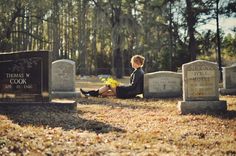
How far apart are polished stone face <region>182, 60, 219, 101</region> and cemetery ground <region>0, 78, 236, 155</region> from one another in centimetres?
57

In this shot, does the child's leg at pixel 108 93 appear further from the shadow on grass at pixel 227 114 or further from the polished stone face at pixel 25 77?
the shadow on grass at pixel 227 114

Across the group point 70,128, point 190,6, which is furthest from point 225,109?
point 190,6

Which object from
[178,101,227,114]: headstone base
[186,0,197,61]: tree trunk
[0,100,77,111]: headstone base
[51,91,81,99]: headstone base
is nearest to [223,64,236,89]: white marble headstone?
[51,91,81,99]: headstone base

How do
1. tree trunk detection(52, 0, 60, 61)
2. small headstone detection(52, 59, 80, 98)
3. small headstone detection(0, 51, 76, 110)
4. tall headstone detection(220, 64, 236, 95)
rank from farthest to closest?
tree trunk detection(52, 0, 60, 61) → tall headstone detection(220, 64, 236, 95) → small headstone detection(52, 59, 80, 98) → small headstone detection(0, 51, 76, 110)

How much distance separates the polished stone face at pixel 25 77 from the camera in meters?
9.89

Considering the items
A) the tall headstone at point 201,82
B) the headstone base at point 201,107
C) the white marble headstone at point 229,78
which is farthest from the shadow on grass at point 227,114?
the white marble headstone at point 229,78

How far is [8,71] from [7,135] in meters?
4.49

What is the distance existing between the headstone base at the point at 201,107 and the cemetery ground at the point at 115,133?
0.20 metres

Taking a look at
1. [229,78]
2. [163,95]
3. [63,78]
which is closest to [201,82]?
[163,95]

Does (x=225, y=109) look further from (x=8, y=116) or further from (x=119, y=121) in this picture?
(x=8, y=116)

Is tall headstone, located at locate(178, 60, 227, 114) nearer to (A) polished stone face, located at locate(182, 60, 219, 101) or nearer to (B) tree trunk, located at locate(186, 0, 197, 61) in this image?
(A) polished stone face, located at locate(182, 60, 219, 101)

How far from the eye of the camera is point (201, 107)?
955cm

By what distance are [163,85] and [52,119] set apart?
688cm

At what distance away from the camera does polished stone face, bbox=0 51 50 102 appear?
32.4 ft
